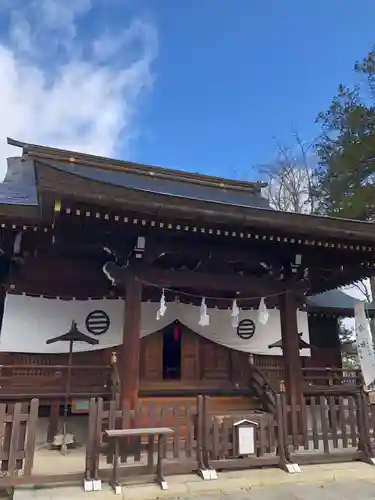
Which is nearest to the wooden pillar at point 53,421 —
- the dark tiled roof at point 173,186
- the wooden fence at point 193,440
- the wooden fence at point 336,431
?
the wooden fence at point 193,440

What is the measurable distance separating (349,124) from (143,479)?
11.4 metres

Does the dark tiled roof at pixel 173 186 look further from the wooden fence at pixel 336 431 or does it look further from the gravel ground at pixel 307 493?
the gravel ground at pixel 307 493

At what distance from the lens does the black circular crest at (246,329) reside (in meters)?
7.95

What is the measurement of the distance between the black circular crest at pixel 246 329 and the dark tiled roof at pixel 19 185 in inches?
Answer: 182

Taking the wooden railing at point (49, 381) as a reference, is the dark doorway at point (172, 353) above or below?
above

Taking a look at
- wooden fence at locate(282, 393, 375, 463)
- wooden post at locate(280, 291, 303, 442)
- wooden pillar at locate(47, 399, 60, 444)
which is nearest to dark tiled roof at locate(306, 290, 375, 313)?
wooden post at locate(280, 291, 303, 442)

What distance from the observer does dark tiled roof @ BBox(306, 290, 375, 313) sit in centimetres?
1008

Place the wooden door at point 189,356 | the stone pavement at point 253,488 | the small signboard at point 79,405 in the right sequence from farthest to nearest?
1. the wooden door at point 189,356
2. the small signboard at point 79,405
3. the stone pavement at point 253,488

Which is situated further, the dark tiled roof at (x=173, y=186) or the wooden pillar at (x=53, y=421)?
the dark tiled roof at (x=173, y=186)

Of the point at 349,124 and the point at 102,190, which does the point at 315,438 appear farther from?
the point at 349,124

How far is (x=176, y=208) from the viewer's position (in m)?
5.11

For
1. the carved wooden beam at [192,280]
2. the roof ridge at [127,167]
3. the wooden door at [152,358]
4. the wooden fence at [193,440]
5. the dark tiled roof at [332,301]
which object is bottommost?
the wooden fence at [193,440]

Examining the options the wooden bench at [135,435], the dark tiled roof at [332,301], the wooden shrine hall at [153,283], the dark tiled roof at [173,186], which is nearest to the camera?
the wooden bench at [135,435]

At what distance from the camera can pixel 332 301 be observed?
35.2ft
